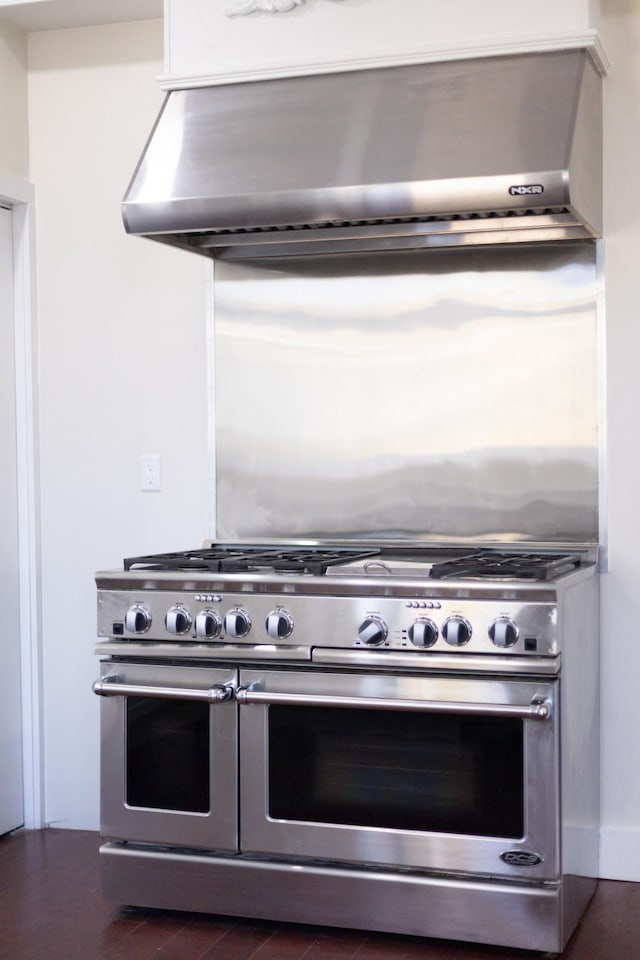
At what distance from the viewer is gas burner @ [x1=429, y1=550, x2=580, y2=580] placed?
8.83 ft

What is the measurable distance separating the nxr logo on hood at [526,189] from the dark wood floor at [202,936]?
5.63 ft

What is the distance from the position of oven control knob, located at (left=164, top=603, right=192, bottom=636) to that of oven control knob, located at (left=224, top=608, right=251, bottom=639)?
0.11 metres

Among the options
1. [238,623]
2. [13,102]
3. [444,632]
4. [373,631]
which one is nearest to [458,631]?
[444,632]

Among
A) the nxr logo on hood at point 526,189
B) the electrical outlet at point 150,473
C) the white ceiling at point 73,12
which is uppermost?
the white ceiling at point 73,12

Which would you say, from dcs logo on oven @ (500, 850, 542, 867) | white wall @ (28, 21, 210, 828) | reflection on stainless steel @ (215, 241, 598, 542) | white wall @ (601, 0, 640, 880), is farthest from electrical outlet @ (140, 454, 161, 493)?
dcs logo on oven @ (500, 850, 542, 867)

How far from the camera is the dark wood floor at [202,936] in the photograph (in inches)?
107

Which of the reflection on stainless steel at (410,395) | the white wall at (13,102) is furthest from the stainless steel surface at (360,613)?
the white wall at (13,102)

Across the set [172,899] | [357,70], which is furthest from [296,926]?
[357,70]

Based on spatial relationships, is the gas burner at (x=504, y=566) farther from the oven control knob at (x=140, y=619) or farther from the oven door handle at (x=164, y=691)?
the oven control knob at (x=140, y=619)

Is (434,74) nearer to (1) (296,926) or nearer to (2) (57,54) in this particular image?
(2) (57,54)

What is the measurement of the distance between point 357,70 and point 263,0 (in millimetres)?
336

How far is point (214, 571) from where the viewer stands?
A: 9.61 ft

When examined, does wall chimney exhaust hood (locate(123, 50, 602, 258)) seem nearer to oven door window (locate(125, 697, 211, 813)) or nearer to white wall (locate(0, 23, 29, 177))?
white wall (locate(0, 23, 29, 177))

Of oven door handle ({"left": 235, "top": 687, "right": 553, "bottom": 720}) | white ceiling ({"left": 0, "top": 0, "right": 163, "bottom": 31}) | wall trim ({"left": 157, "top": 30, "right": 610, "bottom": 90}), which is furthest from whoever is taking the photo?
white ceiling ({"left": 0, "top": 0, "right": 163, "bottom": 31})
